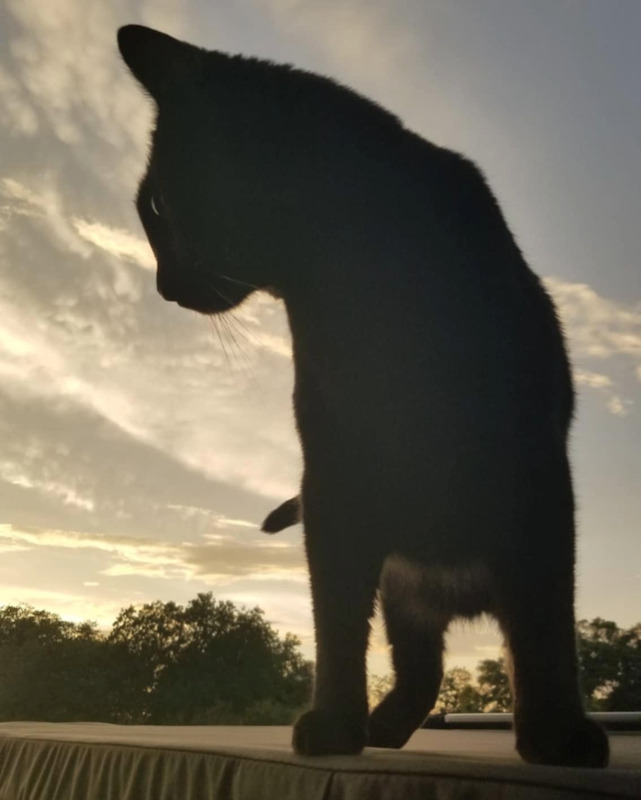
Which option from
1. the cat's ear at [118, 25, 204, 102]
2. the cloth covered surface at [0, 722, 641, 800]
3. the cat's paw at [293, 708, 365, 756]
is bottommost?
the cloth covered surface at [0, 722, 641, 800]

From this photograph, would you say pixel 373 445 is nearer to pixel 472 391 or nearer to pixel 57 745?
pixel 472 391

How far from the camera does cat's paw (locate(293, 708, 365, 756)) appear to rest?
0.68 m

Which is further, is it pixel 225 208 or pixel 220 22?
pixel 220 22

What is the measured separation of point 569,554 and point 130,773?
1.65 ft

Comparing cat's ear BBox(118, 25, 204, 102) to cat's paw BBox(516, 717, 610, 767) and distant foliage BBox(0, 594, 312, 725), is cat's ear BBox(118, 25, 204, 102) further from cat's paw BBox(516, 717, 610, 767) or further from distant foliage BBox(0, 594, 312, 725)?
distant foliage BBox(0, 594, 312, 725)

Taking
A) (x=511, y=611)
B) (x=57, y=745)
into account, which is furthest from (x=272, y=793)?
(x=57, y=745)

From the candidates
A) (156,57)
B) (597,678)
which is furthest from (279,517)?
(597,678)

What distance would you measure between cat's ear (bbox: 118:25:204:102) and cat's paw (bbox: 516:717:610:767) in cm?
83

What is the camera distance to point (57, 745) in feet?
3.29

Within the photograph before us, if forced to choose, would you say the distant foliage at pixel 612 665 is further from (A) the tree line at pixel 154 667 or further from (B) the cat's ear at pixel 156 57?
(B) the cat's ear at pixel 156 57

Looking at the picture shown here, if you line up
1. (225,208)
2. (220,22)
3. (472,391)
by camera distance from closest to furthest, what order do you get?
(472,391) < (225,208) < (220,22)

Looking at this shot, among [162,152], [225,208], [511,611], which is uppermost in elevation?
[162,152]

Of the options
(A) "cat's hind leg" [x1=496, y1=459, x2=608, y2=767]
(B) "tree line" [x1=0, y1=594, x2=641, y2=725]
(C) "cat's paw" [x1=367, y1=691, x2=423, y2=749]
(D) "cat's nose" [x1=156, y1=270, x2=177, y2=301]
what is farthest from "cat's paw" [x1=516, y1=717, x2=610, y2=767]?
(B) "tree line" [x1=0, y1=594, x2=641, y2=725]

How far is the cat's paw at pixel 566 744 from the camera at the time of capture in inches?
23.3
